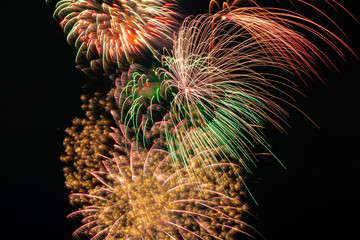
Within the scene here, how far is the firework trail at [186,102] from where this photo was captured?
4.67 m

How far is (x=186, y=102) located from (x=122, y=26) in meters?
2.07

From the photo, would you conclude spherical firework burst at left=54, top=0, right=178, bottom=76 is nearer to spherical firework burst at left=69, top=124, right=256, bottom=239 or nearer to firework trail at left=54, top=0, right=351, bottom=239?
firework trail at left=54, top=0, right=351, bottom=239

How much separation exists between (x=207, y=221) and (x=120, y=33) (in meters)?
4.19

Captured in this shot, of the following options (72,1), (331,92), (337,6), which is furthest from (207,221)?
(72,1)

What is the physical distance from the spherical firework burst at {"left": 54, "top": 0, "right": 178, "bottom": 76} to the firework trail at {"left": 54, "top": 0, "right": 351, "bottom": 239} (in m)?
0.02

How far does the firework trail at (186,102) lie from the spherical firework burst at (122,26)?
0.02 metres

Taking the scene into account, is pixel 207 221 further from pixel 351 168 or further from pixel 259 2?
pixel 259 2

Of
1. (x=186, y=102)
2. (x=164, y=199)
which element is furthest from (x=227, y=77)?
(x=164, y=199)

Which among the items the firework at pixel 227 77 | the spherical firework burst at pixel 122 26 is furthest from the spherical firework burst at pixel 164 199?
the spherical firework burst at pixel 122 26

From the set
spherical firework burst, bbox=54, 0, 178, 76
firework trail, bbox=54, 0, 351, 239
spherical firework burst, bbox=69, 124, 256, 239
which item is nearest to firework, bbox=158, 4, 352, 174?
firework trail, bbox=54, 0, 351, 239

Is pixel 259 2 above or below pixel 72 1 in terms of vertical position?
below

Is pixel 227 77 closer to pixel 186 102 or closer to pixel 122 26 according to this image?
pixel 186 102

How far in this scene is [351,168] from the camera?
212 inches

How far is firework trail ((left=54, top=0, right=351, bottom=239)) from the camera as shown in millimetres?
4668
